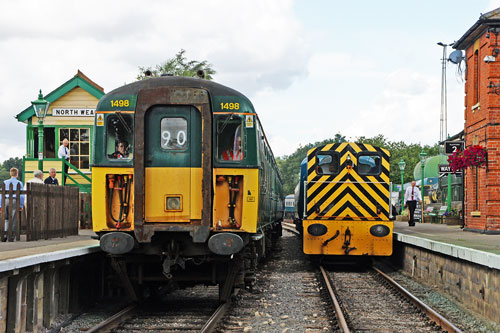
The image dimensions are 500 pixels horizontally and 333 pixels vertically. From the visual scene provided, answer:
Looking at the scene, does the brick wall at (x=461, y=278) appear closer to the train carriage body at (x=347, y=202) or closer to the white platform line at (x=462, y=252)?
the white platform line at (x=462, y=252)

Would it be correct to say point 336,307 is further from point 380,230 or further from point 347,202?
point 347,202

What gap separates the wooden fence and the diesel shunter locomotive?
2372mm

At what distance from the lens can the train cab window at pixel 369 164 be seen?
49.2 ft

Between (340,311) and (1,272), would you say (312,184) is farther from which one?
(1,272)

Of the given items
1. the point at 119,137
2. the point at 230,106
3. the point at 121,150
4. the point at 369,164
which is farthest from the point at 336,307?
the point at 369,164

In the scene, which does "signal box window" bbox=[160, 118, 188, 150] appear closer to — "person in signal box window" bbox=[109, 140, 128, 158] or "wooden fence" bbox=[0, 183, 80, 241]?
"person in signal box window" bbox=[109, 140, 128, 158]

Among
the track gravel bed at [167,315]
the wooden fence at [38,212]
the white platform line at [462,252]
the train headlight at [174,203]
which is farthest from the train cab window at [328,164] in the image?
the train headlight at [174,203]

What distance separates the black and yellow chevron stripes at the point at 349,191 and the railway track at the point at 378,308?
1.54 m

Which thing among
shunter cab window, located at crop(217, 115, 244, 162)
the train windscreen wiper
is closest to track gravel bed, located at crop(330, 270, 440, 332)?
shunter cab window, located at crop(217, 115, 244, 162)

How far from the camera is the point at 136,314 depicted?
9477 millimetres

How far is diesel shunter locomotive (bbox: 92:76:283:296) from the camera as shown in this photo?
9.00m

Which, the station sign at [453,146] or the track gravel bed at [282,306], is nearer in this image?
the track gravel bed at [282,306]

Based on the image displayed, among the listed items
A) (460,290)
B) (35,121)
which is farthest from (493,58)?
(35,121)

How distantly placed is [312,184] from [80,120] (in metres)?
10.4
